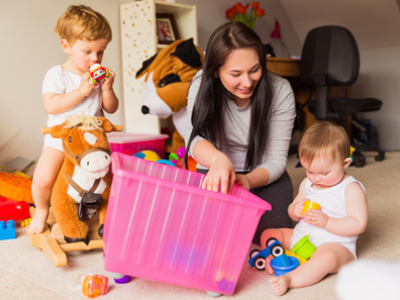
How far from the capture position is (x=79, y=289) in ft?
2.82

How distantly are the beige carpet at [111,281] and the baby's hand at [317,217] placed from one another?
0.13 meters

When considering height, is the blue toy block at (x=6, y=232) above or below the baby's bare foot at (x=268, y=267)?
below

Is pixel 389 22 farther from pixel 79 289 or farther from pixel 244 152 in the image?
pixel 79 289

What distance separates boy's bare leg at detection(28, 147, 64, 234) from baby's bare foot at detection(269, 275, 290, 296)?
712 mm

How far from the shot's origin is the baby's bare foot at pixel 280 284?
82cm

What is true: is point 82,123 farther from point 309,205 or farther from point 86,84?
point 309,205

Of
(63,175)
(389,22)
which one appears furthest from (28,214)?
(389,22)

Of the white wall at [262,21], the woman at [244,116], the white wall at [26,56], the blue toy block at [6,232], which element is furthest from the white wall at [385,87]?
the blue toy block at [6,232]

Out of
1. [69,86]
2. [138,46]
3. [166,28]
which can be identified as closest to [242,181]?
[69,86]

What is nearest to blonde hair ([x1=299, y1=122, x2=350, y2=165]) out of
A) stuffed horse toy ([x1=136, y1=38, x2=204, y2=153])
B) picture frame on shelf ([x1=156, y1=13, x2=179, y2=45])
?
stuffed horse toy ([x1=136, y1=38, x2=204, y2=153])

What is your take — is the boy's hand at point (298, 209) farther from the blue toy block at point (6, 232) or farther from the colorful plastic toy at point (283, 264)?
the blue toy block at point (6, 232)

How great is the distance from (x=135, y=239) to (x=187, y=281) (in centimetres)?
16

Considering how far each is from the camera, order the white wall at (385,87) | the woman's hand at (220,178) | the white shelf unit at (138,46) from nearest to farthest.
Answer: the woman's hand at (220,178)
the white shelf unit at (138,46)
the white wall at (385,87)

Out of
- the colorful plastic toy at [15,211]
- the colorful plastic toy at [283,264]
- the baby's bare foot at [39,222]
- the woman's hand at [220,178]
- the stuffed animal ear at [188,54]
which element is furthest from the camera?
the stuffed animal ear at [188,54]
